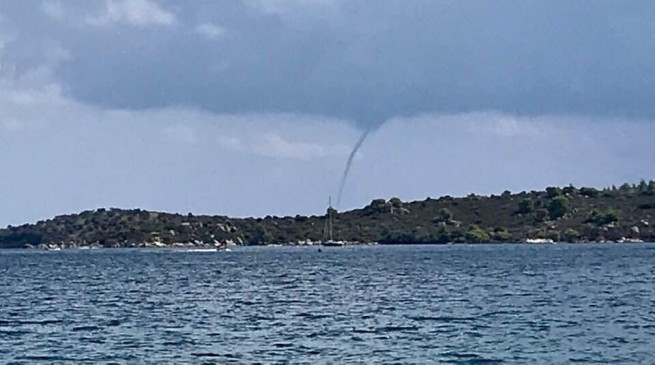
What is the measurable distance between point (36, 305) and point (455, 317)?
35.0 metres

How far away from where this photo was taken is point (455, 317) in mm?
78938

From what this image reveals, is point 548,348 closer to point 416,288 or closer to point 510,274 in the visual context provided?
point 416,288

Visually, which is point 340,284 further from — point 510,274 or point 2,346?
point 2,346

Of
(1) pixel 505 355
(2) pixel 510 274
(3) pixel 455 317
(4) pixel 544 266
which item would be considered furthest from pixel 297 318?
(4) pixel 544 266

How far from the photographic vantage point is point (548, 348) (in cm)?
6103

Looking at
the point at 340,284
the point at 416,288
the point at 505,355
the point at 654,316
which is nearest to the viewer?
the point at 505,355

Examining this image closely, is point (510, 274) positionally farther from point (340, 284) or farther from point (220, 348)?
point (220, 348)

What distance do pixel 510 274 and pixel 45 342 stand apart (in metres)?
84.1

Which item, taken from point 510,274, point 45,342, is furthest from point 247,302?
point 510,274

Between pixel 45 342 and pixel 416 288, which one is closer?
pixel 45 342

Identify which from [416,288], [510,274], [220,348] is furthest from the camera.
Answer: [510,274]

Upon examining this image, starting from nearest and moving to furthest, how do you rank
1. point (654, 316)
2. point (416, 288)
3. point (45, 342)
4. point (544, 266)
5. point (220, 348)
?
point (220, 348), point (45, 342), point (654, 316), point (416, 288), point (544, 266)

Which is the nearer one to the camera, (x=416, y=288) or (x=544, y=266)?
(x=416, y=288)

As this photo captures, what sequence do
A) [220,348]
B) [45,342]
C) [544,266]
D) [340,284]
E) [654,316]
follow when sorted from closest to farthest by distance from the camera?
[220,348]
[45,342]
[654,316]
[340,284]
[544,266]
